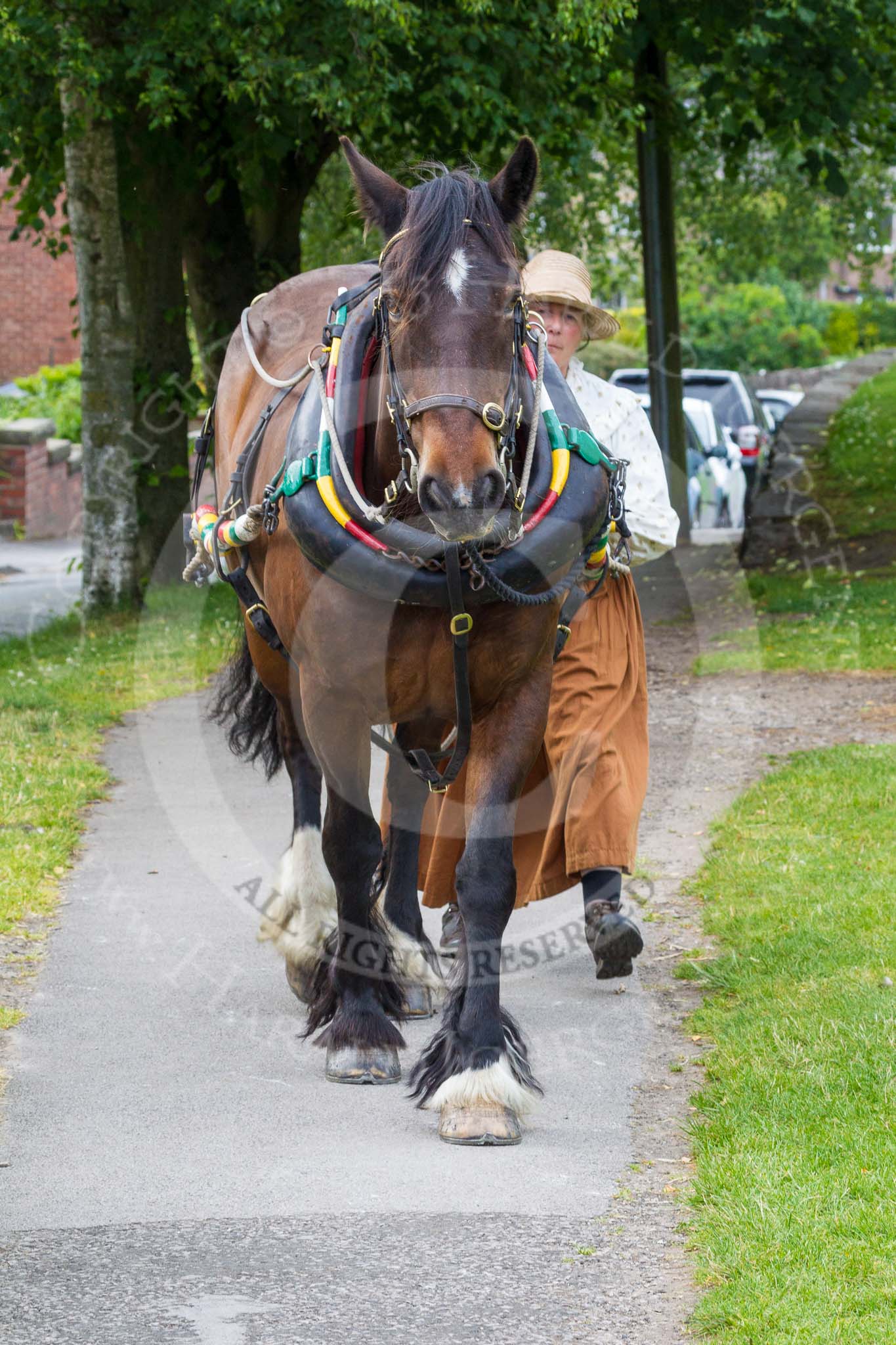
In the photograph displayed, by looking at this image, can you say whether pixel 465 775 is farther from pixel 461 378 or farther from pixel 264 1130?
pixel 461 378

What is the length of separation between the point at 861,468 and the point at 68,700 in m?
10.4

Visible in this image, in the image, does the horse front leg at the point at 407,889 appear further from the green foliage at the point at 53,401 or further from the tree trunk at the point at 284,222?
the green foliage at the point at 53,401

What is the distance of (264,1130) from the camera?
161 inches

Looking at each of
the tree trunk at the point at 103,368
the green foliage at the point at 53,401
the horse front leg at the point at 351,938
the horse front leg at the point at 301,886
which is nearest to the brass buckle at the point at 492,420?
the horse front leg at the point at 351,938

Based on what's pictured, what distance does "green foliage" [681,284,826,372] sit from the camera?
43.2 m

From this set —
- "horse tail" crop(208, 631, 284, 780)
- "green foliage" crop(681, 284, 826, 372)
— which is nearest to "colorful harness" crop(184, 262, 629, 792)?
"horse tail" crop(208, 631, 284, 780)

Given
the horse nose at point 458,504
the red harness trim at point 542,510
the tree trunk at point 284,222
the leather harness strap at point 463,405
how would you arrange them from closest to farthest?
the horse nose at point 458,504 → the leather harness strap at point 463,405 → the red harness trim at point 542,510 → the tree trunk at point 284,222

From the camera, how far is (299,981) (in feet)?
16.8

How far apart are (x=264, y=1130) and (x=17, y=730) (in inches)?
200

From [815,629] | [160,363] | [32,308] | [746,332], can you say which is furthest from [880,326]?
[815,629]

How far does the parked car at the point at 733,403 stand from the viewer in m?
23.3

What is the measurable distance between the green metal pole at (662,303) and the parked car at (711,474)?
4341 mm

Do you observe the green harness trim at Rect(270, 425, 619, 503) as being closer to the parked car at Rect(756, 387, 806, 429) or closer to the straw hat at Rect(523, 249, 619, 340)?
the straw hat at Rect(523, 249, 619, 340)

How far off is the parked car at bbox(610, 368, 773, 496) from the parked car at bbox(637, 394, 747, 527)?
0.36m
